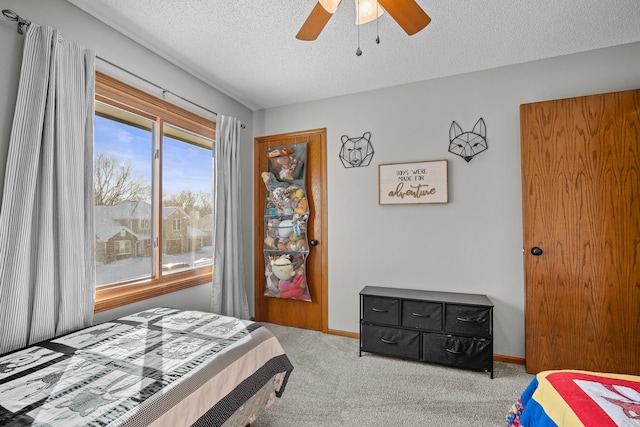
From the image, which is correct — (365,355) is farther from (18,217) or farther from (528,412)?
(18,217)

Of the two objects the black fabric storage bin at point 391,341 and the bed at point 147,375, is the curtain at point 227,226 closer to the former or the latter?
the bed at point 147,375

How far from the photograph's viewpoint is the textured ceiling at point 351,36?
1.96 metres

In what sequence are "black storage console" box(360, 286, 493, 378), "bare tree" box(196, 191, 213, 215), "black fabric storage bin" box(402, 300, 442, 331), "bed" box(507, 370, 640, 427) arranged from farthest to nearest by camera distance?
1. "bare tree" box(196, 191, 213, 215)
2. "black fabric storage bin" box(402, 300, 442, 331)
3. "black storage console" box(360, 286, 493, 378)
4. "bed" box(507, 370, 640, 427)

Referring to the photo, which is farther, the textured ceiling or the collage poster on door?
the collage poster on door

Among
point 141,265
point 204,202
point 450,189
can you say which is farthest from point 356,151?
point 141,265

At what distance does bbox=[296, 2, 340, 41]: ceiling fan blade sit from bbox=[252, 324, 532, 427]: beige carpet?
7.44ft

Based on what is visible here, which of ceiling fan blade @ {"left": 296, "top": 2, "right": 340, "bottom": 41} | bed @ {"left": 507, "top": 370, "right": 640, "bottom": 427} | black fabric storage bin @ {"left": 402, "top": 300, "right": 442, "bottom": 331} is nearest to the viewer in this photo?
bed @ {"left": 507, "top": 370, "right": 640, "bottom": 427}

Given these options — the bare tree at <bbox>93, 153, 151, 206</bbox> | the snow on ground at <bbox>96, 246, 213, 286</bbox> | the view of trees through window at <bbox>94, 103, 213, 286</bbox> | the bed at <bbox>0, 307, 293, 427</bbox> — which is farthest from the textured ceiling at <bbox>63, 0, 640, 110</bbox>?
the bed at <bbox>0, 307, 293, 427</bbox>

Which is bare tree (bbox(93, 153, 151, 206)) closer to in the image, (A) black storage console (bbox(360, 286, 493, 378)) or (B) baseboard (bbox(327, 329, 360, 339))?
(A) black storage console (bbox(360, 286, 493, 378))

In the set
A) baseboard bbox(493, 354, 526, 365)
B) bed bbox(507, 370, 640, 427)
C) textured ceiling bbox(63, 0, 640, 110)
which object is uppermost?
textured ceiling bbox(63, 0, 640, 110)

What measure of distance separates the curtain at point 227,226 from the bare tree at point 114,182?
721 mm

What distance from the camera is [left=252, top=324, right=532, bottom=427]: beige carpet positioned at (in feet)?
6.21

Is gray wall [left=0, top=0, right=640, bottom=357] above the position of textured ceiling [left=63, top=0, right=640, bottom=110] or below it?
below

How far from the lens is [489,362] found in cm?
238
